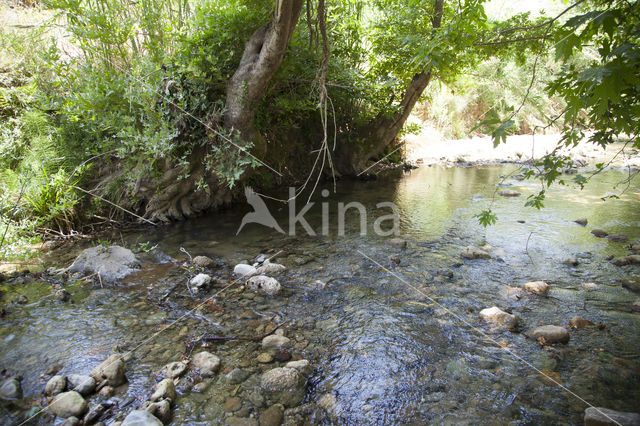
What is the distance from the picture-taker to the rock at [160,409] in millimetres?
2020

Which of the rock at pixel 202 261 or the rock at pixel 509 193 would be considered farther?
the rock at pixel 509 193

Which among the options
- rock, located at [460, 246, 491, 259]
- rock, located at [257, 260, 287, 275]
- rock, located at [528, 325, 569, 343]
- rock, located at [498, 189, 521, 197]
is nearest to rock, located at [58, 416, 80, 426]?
rock, located at [257, 260, 287, 275]

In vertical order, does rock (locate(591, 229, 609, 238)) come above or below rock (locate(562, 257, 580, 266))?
above

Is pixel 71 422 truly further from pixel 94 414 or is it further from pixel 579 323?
pixel 579 323

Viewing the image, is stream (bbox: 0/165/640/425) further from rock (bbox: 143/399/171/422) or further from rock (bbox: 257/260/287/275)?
rock (bbox: 257/260/287/275)

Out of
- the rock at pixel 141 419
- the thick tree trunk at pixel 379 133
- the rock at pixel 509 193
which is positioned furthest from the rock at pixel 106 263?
the rock at pixel 509 193

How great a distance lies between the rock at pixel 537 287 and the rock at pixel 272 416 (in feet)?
8.85

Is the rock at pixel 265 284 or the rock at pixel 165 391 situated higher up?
the rock at pixel 265 284

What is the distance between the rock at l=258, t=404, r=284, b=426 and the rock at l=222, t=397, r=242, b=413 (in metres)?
0.17

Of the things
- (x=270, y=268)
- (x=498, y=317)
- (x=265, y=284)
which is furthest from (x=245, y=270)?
(x=498, y=317)

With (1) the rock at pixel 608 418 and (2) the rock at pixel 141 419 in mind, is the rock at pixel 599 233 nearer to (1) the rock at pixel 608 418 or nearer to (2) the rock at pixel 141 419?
(1) the rock at pixel 608 418

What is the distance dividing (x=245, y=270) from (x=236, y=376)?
1729 millimetres

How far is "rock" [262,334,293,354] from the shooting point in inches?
105

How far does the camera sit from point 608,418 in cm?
187
